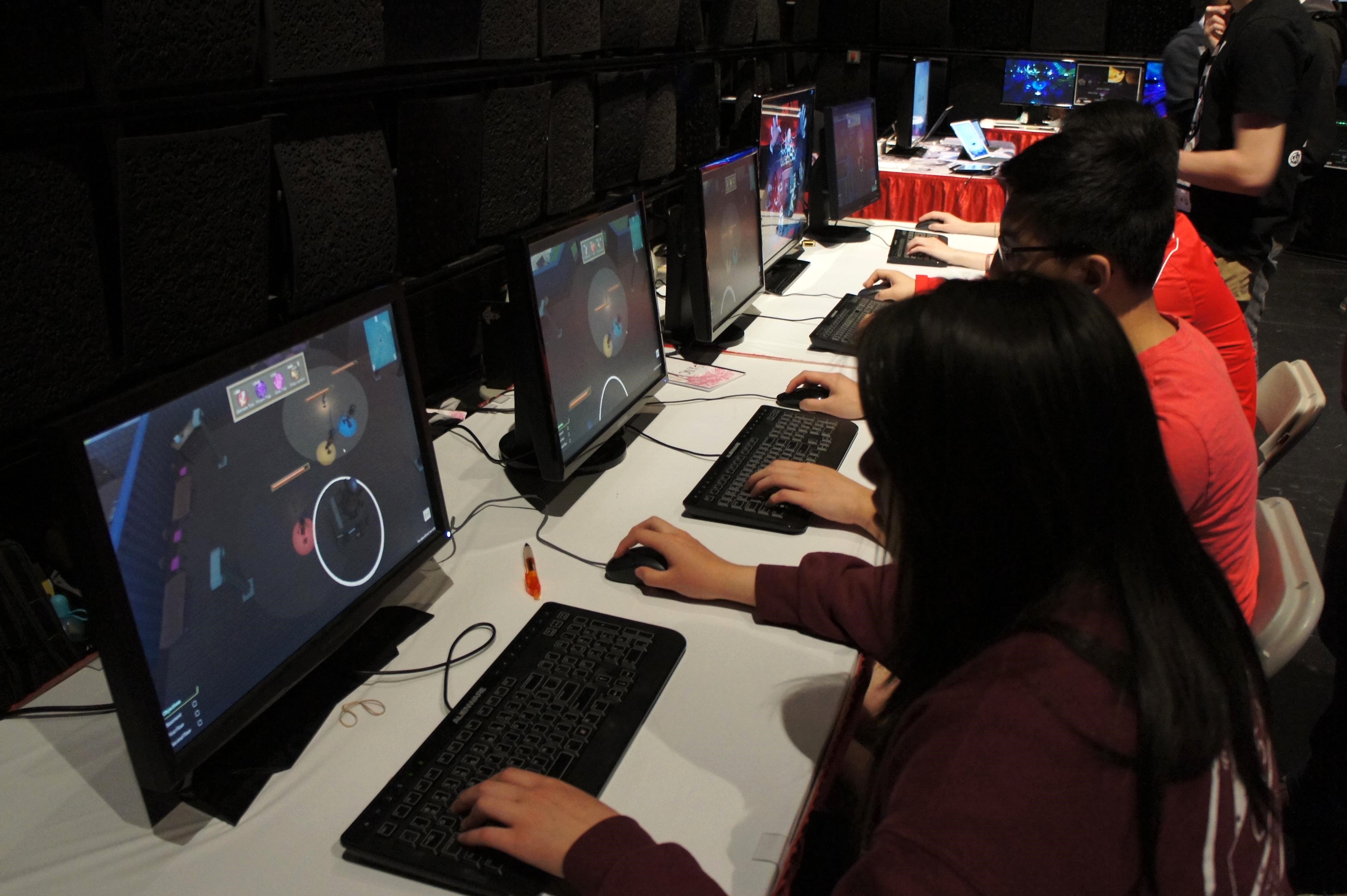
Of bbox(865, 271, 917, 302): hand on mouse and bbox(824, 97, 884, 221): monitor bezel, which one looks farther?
bbox(824, 97, 884, 221): monitor bezel

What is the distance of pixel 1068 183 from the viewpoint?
1347 millimetres

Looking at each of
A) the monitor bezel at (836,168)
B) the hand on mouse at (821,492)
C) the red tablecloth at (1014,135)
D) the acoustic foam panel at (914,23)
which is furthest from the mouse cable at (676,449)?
the acoustic foam panel at (914,23)

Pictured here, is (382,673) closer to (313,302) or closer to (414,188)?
(313,302)

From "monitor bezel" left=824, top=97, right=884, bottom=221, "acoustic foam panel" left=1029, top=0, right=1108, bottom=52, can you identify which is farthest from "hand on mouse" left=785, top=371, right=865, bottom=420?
"acoustic foam panel" left=1029, top=0, right=1108, bottom=52

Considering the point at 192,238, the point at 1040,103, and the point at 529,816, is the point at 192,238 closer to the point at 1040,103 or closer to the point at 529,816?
the point at 529,816

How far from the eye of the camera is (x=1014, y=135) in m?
5.19

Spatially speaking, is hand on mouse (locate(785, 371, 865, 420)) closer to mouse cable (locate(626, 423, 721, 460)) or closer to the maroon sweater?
mouse cable (locate(626, 423, 721, 460))

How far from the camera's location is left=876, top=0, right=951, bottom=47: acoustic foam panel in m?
5.16

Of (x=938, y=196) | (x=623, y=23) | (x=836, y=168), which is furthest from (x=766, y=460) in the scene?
(x=938, y=196)

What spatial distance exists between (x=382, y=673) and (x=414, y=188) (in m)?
0.97

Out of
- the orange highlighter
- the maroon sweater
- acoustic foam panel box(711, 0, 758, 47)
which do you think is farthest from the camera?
acoustic foam panel box(711, 0, 758, 47)

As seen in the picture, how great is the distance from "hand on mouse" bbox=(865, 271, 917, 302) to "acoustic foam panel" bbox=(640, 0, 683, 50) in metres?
0.93

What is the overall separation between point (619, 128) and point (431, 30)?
0.84 m

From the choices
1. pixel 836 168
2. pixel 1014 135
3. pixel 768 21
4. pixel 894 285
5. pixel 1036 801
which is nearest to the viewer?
pixel 1036 801
